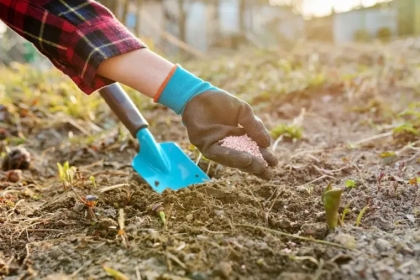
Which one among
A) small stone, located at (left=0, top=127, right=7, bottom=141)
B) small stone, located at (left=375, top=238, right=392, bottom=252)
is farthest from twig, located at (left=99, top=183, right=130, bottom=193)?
small stone, located at (left=0, top=127, right=7, bottom=141)

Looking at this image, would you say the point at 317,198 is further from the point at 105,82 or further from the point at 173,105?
the point at 105,82

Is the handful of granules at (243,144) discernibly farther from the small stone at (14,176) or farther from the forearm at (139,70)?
the small stone at (14,176)

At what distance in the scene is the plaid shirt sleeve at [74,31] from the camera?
1.47 meters

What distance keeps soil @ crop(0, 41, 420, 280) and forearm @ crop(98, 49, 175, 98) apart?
41cm

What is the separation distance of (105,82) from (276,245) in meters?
0.83

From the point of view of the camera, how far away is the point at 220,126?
59.5 inches

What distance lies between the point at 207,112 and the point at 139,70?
0.92ft

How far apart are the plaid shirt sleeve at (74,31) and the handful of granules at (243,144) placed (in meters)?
0.46

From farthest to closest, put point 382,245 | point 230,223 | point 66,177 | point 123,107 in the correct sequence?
point 123,107 < point 66,177 < point 230,223 < point 382,245

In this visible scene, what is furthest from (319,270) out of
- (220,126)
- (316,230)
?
(220,126)

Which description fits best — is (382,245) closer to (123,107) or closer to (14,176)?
(123,107)

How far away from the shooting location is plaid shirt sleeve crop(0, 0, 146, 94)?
147 centimetres

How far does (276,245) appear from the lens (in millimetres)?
1206

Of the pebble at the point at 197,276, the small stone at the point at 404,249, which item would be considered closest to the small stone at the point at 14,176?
the pebble at the point at 197,276
